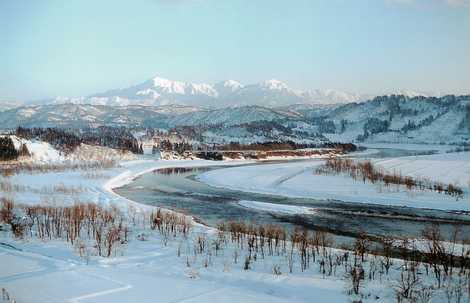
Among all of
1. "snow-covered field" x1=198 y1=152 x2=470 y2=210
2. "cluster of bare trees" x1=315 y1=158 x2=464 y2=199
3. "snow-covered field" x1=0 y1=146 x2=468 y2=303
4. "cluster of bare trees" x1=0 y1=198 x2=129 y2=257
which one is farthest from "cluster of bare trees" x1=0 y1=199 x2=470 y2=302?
"cluster of bare trees" x1=315 y1=158 x2=464 y2=199

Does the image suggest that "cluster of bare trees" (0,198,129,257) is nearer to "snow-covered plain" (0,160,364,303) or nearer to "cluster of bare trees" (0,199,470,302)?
"cluster of bare trees" (0,199,470,302)

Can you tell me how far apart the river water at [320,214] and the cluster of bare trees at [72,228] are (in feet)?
22.9

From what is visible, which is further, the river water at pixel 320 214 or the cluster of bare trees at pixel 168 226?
the river water at pixel 320 214

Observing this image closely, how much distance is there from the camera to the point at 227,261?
11.7 meters

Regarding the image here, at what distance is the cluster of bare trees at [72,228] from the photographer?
1352 centimetres

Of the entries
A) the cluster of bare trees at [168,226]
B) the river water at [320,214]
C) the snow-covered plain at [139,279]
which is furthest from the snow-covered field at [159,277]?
the river water at [320,214]

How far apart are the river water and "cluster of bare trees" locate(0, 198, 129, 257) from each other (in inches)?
275

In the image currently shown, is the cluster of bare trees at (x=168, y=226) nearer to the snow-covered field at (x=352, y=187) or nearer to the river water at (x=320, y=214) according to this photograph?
the river water at (x=320, y=214)

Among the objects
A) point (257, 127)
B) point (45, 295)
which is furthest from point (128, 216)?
point (257, 127)

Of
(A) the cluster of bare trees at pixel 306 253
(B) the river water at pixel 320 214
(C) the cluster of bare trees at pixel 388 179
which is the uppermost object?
(A) the cluster of bare trees at pixel 306 253

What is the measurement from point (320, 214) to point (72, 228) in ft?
50.1

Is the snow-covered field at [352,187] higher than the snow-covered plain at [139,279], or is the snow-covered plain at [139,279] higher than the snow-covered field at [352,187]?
the snow-covered plain at [139,279]

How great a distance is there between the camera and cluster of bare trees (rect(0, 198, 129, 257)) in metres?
13.5

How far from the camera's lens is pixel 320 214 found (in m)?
25.8
